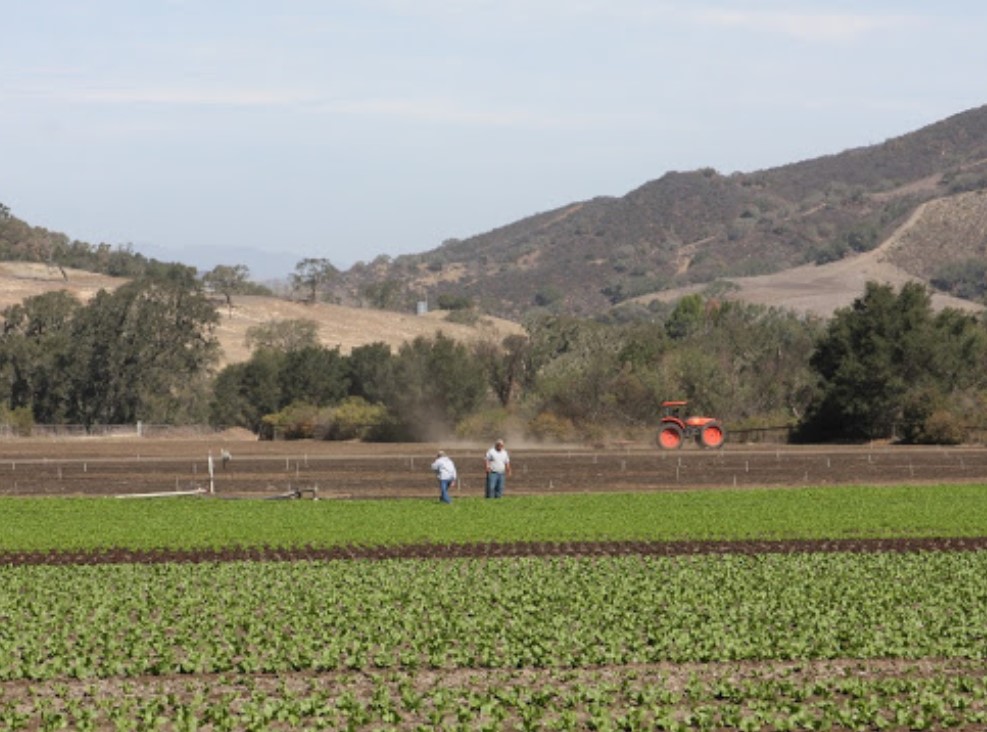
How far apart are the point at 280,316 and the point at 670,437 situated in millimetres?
115218

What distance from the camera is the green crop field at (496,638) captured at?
1905cm

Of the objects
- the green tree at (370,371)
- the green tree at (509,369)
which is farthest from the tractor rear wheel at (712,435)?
the green tree at (509,369)

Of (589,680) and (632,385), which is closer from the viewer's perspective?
(589,680)

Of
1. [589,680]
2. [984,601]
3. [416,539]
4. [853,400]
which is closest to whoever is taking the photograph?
[589,680]

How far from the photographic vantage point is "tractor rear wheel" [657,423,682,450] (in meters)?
70.6

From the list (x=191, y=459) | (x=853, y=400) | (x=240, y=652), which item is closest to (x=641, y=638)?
(x=240, y=652)

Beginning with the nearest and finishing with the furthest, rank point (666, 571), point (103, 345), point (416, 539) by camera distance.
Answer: point (666, 571) → point (416, 539) → point (103, 345)

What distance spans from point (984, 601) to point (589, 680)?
885 cm

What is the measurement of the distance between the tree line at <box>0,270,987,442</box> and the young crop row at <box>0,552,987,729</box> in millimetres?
51386

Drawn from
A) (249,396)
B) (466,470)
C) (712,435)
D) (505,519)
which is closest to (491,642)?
(505,519)

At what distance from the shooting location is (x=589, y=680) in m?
21.1

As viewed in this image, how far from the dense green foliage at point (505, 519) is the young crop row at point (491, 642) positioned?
562 centimetres

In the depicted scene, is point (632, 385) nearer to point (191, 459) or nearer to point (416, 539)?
point (191, 459)

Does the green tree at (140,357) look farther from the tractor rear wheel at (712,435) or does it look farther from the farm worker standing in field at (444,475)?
the farm worker standing in field at (444,475)
